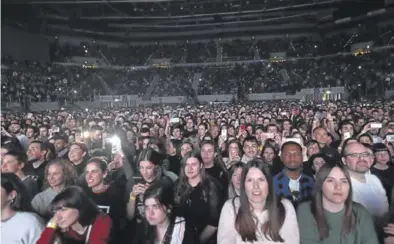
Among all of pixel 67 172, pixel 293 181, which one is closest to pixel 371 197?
pixel 293 181

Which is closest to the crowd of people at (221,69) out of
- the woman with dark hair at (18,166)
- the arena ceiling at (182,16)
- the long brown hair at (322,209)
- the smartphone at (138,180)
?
the arena ceiling at (182,16)

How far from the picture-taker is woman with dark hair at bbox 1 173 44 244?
3152mm

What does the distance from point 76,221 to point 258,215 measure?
4.56ft

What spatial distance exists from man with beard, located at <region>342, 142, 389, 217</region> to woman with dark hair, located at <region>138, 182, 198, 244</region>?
64.9 inches

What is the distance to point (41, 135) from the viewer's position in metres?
9.34

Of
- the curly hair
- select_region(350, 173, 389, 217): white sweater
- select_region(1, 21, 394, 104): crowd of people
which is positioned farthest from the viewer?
select_region(1, 21, 394, 104): crowd of people

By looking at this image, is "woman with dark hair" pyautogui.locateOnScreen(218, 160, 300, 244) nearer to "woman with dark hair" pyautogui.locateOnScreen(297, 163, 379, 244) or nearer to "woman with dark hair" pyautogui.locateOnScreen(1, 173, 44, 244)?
"woman with dark hair" pyautogui.locateOnScreen(297, 163, 379, 244)

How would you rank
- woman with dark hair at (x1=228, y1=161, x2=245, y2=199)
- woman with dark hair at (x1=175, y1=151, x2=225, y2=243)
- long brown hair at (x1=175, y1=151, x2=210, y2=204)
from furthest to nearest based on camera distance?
1. woman with dark hair at (x1=228, y1=161, x2=245, y2=199)
2. long brown hair at (x1=175, y1=151, x2=210, y2=204)
3. woman with dark hair at (x1=175, y1=151, x2=225, y2=243)

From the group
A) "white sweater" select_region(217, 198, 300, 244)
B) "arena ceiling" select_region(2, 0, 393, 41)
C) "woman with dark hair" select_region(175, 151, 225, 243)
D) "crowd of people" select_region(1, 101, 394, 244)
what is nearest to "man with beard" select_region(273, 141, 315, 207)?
"crowd of people" select_region(1, 101, 394, 244)

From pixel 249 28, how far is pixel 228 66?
22.3ft

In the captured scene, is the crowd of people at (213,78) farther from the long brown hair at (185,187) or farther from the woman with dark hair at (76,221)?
the woman with dark hair at (76,221)

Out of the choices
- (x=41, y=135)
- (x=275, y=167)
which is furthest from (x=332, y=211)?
(x=41, y=135)

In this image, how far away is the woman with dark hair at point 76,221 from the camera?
9.82 feet

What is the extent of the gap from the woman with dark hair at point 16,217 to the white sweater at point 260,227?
1.48 m
